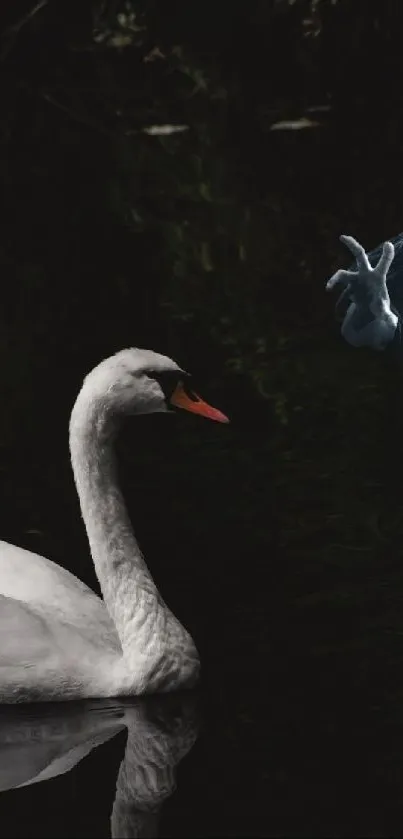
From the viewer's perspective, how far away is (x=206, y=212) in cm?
1805

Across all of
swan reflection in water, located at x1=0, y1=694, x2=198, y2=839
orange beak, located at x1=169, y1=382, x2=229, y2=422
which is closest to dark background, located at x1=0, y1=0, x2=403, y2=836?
swan reflection in water, located at x1=0, y1=694, x2=198, y2=839

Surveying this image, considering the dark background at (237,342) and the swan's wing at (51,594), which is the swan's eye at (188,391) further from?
the dark background at (237,342)

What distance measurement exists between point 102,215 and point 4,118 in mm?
6302

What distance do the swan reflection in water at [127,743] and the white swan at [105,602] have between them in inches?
3.2

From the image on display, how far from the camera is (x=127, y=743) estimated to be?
7410mm

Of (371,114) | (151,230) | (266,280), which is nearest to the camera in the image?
(266,280)

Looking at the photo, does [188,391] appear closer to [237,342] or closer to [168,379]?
[168,379]

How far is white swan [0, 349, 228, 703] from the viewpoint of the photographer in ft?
25.4

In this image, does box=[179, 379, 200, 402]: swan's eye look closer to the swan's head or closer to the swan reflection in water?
the swan's head

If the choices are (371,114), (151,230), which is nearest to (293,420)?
(151,230)

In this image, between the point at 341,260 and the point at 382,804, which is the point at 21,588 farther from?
the point at 341,260

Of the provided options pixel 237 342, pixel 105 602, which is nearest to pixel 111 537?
pixel 105 602

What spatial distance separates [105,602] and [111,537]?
23cm

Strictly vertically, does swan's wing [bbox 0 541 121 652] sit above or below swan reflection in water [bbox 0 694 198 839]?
above
